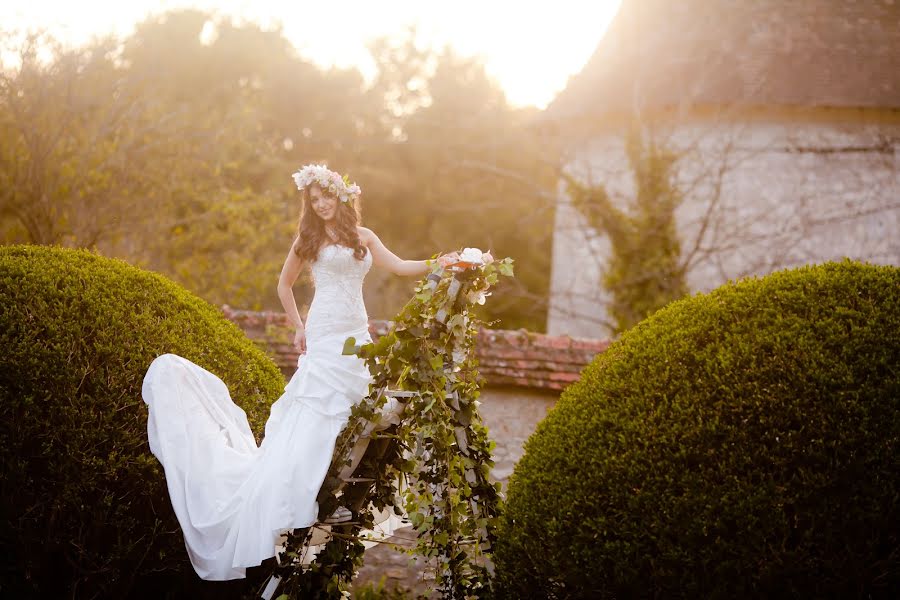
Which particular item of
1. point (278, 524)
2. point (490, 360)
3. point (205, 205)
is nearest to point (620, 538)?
point (278, 524)

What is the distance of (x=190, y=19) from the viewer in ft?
81.9

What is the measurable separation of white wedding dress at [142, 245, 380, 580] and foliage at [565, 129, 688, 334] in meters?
9.84

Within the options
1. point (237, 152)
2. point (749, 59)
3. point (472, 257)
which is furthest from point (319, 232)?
point (749, 59)

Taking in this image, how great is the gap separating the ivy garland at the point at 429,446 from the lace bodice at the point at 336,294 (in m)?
0.53

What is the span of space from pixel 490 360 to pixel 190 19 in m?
21.2

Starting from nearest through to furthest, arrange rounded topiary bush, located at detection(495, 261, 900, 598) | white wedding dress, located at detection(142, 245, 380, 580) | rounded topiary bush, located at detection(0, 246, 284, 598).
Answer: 1. rounded topiary bush, located at detection(495, 261, 900, 598)
2. rounded topiary bush, located at detection(0, 246, 284, 598)
3. white wedding dress, located at detection(142, 245, 380, 580)

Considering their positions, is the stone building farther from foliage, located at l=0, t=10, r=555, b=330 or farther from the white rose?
the white rose

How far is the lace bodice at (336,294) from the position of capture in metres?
4.11

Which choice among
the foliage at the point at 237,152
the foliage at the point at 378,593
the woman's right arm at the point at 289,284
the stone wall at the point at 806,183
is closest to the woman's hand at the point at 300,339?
the woman's right arm at the point at 289,284

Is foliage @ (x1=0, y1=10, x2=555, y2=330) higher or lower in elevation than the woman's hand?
higher

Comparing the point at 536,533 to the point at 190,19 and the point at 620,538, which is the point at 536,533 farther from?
the point at 190,19

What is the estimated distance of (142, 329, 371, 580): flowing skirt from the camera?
3.53 metres

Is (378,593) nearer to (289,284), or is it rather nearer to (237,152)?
(289,284)

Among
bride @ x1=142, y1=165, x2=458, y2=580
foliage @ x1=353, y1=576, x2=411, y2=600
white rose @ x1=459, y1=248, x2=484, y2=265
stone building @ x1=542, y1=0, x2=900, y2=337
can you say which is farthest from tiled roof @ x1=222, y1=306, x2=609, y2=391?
stone building @ x1=542, y1=0, x2=900, y2=337
